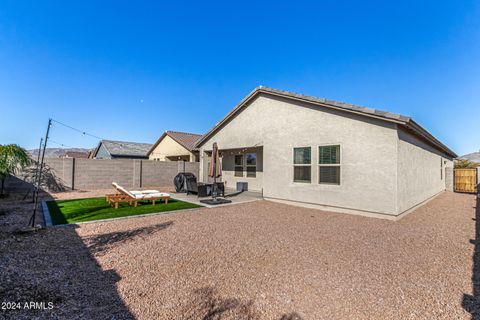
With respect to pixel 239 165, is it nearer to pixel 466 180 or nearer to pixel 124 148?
pixel 466 180

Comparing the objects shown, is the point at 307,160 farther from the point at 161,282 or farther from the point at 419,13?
the point at 419,13

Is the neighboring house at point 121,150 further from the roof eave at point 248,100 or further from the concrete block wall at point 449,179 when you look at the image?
the concrete block wall at point 449,179

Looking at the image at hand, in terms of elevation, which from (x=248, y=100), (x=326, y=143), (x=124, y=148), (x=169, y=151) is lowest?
(x=326, y=143)

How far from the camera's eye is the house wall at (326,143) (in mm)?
8078

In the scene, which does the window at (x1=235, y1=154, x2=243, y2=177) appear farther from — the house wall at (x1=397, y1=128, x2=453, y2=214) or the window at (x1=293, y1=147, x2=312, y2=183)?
the house wall at (x1=397, y1=128, x2=453, y2=214)

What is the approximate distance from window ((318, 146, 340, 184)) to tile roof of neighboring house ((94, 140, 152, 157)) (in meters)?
28.3

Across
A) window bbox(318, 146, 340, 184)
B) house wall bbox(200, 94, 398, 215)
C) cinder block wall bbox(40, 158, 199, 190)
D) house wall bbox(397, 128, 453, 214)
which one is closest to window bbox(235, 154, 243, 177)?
house wall bbox(200, 94, 398, 215)

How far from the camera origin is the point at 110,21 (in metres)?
12.2

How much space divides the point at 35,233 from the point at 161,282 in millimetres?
4779

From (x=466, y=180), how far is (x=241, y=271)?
22.7 meters

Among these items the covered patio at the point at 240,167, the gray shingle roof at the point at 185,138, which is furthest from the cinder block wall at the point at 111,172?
the covered patio at the point at 240,167

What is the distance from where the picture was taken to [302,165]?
410 inches

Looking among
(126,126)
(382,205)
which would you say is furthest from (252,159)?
(126,126)

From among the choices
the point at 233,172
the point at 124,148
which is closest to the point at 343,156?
the point at 233,172
